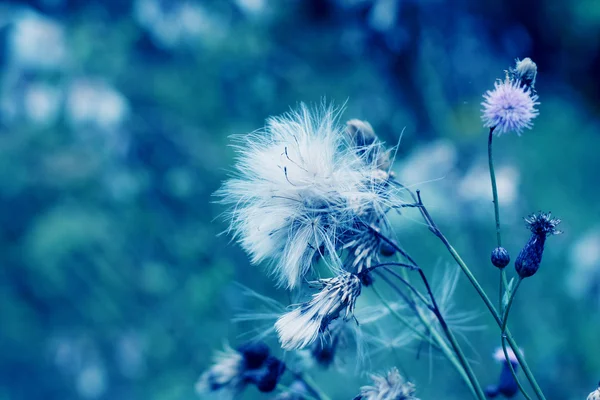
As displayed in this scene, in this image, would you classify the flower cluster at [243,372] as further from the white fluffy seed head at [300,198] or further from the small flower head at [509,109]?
the small flower head at [509,109]

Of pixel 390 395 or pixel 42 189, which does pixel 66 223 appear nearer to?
pixel 42 189

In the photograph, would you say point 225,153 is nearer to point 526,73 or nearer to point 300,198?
point 300,198

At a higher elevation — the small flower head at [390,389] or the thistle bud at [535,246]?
the thistle bud at [535,246]

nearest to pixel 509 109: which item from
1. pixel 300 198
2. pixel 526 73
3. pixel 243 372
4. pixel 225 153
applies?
pixel 526 73

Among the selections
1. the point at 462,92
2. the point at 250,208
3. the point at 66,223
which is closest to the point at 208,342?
the point at 66,223

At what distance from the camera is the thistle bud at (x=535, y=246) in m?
0.70

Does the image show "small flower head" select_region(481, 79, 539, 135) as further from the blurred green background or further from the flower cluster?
the blurred green background

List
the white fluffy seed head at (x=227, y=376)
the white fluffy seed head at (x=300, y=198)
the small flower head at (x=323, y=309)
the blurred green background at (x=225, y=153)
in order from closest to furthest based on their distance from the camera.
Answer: the small flower head at (x=323, y=309), the white fluffy seed head at (x=300, y=198), the white fluffy seed head at (x=227, y=376), the blurred green background at (x=225, y=153)

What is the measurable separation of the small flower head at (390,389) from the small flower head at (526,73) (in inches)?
15.3

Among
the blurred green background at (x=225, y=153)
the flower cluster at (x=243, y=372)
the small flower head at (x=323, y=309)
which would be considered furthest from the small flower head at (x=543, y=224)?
the blurred green background at (x=225, y=153)

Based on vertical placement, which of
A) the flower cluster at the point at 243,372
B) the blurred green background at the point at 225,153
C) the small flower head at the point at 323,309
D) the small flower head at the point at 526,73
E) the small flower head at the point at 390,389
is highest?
the blurred green background at the point at 225,153

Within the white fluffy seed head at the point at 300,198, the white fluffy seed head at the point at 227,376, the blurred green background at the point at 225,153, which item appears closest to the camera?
the white fluffy seed head at the point at 300,198

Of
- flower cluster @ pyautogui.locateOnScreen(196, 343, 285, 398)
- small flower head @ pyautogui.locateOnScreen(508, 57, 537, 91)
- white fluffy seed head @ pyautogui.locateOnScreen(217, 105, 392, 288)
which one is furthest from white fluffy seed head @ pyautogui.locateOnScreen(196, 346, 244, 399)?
small flower head @ pyautogui.locateOnScreen(508, 57, 537, 91)

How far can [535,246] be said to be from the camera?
704mm
